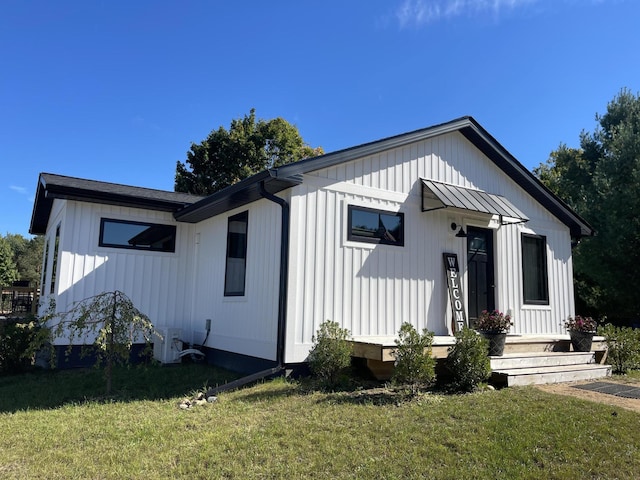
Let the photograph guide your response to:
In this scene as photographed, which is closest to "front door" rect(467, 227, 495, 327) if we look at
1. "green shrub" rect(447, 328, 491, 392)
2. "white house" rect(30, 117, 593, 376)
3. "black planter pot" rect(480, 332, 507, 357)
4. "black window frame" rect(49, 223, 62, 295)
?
"white house" rect(30, 117, 593, 376)

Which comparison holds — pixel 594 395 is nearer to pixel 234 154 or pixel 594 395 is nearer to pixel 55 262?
pixel 55 262

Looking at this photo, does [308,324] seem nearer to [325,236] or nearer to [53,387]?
[325,236]

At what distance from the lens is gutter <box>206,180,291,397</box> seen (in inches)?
237

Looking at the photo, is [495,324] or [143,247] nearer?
[495,324]

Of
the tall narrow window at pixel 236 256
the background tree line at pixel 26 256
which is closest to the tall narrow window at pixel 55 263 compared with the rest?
the tall narrow window at pixel 236 256

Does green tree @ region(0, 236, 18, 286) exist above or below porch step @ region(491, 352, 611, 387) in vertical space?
above

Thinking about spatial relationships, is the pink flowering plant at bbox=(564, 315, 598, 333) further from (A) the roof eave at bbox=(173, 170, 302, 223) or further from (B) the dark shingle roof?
(B) the dark shingle roof

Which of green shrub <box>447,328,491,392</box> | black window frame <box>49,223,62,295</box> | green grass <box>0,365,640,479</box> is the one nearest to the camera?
green grass <box>0,365,640,479</box>

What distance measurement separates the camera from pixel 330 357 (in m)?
5.73

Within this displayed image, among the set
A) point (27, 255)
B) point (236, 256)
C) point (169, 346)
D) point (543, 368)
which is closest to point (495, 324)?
point (543, 368)

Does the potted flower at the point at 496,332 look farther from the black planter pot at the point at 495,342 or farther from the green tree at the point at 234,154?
the green tree at the point at 234,154

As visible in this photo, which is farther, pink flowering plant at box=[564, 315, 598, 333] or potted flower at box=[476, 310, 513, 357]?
pink flowering plant at box=[564, 315, 598, 333]

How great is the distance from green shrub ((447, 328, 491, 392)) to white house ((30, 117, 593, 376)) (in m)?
1.53

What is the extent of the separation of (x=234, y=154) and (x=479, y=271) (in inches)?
769
